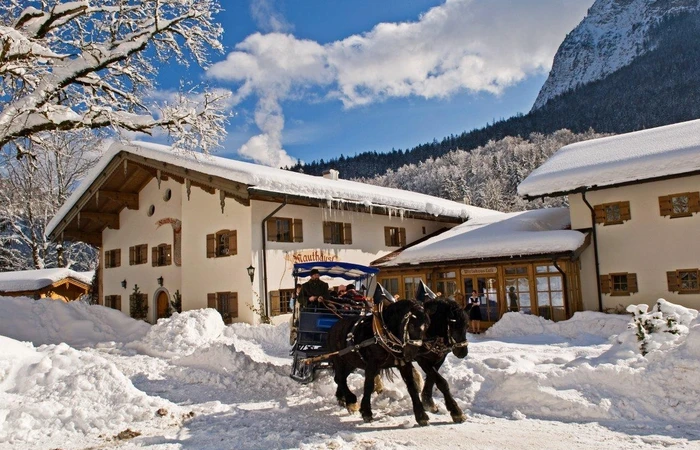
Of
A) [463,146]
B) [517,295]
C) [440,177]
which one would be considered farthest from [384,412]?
[463,146]

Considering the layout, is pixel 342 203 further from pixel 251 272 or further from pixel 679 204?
pixel 679 204

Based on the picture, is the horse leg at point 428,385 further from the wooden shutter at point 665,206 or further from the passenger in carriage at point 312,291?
the wooden shutter at point 665,206

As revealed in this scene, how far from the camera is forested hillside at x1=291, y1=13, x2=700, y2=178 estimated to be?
319 feet

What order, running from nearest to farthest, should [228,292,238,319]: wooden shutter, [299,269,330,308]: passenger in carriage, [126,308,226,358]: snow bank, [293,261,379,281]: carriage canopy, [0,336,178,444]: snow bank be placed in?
[0,336,178,444]: snow bank, [299,269,330,308]: passenger in carriage, [293,261,379,281]: carriage canopy, [126,308,226,358]: snow bank, [228,292,238,319]: wooden shutter

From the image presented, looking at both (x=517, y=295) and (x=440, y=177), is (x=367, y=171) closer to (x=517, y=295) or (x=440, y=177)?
(x=440, y=177)

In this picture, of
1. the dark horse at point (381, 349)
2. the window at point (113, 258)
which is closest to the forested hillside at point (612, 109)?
the window at point (113, 258)

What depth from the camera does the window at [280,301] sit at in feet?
67.0

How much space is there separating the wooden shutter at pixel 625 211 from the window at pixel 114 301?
2073 cm

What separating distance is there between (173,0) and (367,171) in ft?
324

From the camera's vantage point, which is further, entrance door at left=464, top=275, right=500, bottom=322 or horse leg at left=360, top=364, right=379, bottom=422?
entrance door at left=464, top=275, right=500, bottom=322

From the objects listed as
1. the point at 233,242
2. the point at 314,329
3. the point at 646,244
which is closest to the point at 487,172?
the point at 646,244

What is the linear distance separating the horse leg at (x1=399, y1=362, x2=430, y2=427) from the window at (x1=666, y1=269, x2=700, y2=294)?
14.2m

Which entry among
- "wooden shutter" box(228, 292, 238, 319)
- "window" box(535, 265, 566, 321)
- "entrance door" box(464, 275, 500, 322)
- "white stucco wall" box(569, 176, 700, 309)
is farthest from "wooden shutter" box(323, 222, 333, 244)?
"white stucco wall" box(569, 176, 700, 309)

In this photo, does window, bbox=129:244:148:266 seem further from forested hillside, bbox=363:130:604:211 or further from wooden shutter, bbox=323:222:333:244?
forested hillside, bbox=363:130:604:211
